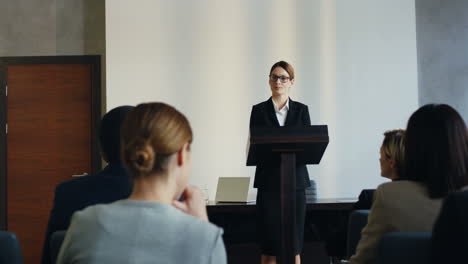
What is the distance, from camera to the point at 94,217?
1311mm

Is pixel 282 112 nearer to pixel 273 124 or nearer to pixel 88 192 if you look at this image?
pixel 273 124

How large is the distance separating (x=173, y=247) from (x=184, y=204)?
0.20 meters

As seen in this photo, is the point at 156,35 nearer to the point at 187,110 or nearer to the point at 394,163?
the point at 187,110

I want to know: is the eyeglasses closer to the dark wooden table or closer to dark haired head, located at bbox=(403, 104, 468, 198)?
the dark wooden table

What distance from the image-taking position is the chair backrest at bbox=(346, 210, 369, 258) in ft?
8.43

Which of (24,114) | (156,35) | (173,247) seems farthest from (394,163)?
(24,114)

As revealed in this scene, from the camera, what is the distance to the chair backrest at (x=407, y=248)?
1.58 meters

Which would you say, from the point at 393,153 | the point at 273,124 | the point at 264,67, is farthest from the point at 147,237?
the point at 264,67

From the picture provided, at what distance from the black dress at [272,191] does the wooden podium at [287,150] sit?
0.55 m

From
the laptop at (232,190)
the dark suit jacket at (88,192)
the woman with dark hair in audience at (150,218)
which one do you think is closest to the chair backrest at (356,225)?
the dark suit jacket at (88,192)

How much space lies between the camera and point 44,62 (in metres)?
6.36

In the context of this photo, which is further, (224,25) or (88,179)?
(224,25)

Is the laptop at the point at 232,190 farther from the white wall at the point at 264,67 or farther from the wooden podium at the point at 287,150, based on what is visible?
the wooden podium at the point at 287,150

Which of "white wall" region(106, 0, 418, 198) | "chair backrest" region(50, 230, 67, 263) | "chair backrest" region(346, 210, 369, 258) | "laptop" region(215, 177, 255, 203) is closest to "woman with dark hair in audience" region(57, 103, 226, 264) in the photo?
"chair backrest" region(50, 230, 67, 263)
